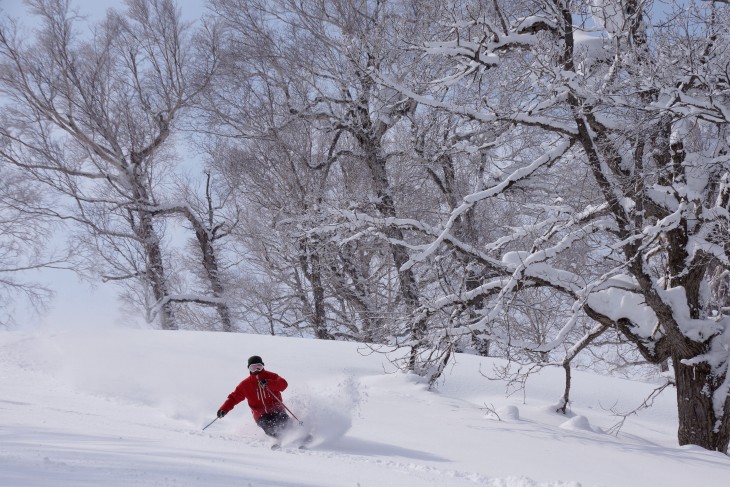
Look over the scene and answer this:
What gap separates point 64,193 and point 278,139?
918 cm

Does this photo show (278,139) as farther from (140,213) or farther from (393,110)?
(140,213)

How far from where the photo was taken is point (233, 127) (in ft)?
63.2

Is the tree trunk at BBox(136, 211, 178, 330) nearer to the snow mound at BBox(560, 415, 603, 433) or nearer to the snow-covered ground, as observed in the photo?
the snow-covered ground

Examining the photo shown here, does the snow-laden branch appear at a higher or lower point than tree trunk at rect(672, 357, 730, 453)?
higher

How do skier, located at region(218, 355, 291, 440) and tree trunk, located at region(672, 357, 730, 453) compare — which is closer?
skier, located at region(218, 355, 291, 440)

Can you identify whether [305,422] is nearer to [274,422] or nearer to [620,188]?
[274,422]

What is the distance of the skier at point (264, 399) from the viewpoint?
7746 millimetres

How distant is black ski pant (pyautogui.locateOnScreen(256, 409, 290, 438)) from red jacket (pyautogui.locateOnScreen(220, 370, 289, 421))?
55mm

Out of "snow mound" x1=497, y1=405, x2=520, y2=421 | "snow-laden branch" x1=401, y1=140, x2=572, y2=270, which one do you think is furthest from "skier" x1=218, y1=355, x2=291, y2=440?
"snow mound" x1=497, y1=405, x2=520, y2=421

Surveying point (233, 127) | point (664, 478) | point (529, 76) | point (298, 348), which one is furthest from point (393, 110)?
point (664, 478)

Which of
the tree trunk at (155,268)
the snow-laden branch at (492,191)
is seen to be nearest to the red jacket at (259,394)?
the snow-laden branch at (492,191)

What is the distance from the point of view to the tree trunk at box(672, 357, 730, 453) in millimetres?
8312

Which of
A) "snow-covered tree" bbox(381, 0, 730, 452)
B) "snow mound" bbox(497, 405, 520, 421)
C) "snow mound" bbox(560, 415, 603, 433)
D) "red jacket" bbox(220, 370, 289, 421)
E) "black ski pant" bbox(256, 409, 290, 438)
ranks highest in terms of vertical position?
"snow-covered tree" bbox(381, 0, 730, 452)

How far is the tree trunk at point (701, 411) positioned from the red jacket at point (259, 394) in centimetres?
532
